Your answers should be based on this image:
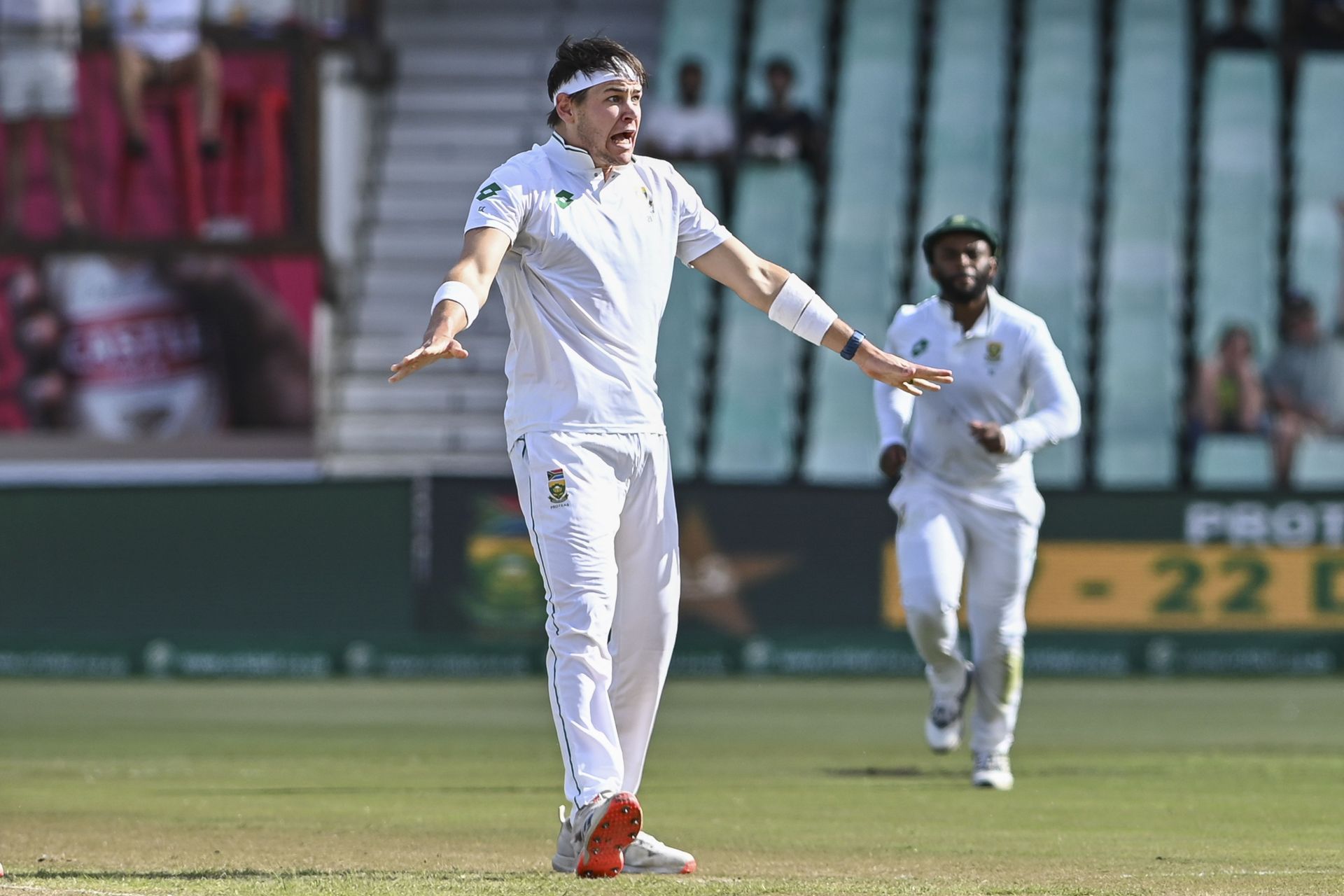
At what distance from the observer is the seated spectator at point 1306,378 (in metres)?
23.7

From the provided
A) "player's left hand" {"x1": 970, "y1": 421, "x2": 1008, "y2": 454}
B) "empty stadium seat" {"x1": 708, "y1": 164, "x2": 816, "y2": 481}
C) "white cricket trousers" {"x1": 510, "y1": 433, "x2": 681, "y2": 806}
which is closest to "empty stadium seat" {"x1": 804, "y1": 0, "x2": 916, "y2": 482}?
"empty stadium seat" {"x1": 708, "y1": 164, "x2": 816, "y2": 481}

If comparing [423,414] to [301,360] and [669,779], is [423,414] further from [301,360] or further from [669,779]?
[669,779]

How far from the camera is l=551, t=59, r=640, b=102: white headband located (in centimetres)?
686

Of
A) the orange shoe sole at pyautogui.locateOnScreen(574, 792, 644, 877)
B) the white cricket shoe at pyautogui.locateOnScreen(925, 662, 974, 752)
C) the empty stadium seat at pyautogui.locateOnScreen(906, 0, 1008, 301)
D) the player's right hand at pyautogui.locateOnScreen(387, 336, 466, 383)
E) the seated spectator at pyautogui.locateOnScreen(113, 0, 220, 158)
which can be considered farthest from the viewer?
the empty stadium seat at pyautogui.locateOnScreen(906, 0, 1008, 301)

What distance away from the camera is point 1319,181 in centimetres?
2716

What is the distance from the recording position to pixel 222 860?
7.16 m

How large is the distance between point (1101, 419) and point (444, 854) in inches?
716

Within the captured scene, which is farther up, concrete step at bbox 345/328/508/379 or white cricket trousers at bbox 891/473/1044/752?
concrete step at bbox 345/328/508/379

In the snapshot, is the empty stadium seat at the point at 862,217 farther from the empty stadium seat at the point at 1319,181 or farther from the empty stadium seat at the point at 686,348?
the empty stadium seat at the point at 1319,181

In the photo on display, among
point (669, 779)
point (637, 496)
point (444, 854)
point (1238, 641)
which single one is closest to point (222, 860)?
point (444, 854)

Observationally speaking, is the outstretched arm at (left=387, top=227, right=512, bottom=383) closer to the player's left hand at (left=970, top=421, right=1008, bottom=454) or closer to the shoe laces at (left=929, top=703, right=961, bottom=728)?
the player's left hand at (left=970, top=421, right=1008, bottom=454)

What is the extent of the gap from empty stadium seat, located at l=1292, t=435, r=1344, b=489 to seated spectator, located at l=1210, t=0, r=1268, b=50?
625 centimetres

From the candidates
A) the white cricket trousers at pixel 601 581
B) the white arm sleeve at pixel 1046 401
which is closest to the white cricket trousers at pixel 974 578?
the white arm sleeve at pixel 1046 401

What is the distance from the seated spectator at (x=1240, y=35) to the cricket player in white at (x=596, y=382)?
71.9 feet
